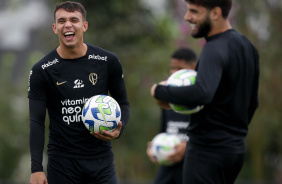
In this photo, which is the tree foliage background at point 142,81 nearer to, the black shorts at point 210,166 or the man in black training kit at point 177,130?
the man in black training kit at point 177,130

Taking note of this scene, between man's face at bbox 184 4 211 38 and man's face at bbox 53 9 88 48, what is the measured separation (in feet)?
3.35

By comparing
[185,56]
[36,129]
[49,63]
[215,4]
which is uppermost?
[215,4]

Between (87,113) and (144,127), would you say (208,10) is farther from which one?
(144,127)

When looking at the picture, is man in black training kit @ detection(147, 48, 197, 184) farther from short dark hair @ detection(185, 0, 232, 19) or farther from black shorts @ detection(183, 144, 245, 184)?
short dark hair @ detection(185, 0, 232, 19)

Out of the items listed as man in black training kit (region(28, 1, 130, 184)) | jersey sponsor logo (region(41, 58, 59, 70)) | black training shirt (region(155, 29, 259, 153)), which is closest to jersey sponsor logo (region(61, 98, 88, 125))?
man in black training kit (region(28, 1, 130, 184))

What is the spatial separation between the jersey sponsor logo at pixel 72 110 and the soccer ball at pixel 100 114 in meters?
0.11

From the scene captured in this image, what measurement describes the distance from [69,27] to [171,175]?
283 centimetres

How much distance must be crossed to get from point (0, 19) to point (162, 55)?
1164 cm

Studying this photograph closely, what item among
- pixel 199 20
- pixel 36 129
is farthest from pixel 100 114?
pixel 199 20

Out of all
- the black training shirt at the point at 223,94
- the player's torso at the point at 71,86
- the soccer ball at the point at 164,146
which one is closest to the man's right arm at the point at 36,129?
the player's torso at the point at 71,86

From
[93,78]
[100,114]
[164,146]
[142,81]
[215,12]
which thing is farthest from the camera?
[142,81]

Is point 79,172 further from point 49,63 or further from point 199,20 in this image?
point 199,20

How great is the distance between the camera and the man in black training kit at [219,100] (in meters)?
4.43

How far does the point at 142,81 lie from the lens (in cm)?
1216
